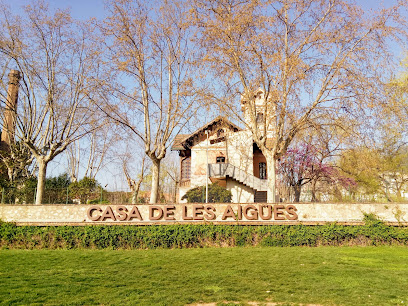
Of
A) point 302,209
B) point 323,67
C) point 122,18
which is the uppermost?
point 122,18

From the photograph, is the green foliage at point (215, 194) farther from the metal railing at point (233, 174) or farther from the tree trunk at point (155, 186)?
the tree trunk at point (155, 186)

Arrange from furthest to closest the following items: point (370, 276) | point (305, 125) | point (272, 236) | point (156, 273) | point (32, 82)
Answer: point (32, 82) < point (305, 125) < point (272, 236) < point (156, 273) < point (370, 276)

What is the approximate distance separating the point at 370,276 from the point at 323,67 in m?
12.0

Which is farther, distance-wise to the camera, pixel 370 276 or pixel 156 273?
pixel 156 273

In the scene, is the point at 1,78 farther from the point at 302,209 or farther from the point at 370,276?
the point at 370,276

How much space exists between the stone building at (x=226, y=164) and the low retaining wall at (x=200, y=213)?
12822 mm

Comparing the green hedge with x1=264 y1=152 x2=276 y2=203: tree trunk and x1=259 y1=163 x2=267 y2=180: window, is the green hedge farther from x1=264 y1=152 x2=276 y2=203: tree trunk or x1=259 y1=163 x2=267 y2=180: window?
x1=259 y1=163 x2=267 y2=180: window

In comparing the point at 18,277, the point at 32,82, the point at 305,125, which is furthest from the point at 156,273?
the point at 32,82

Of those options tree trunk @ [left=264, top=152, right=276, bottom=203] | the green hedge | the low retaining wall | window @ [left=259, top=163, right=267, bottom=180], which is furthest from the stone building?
the green hedge

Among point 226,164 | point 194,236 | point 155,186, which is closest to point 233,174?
point 226,164

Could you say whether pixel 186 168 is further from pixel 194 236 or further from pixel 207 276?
pixel 207 276

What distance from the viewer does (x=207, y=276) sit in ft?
31.6

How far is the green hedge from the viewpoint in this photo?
51.0ft

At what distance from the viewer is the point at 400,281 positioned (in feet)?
28.5
